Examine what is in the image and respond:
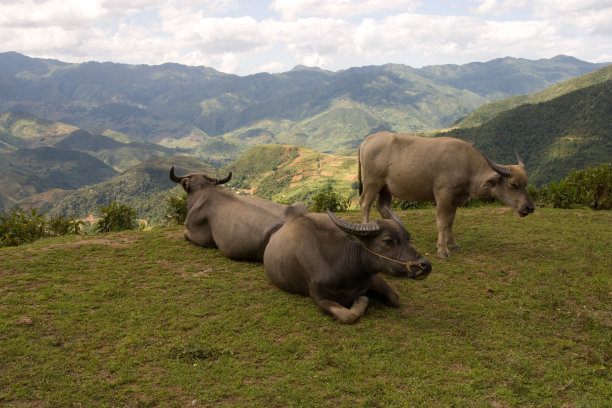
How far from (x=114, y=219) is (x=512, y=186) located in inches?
422

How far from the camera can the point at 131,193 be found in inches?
6422

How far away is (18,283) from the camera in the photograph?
6.90 metres

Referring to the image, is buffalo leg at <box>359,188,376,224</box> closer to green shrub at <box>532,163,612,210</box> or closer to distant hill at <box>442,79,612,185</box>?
green shrub at <box>532,163,612,210</box>

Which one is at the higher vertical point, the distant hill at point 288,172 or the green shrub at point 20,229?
the green shrub at point 20,229

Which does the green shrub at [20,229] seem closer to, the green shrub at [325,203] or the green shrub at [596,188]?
the green shrub at [325,203]

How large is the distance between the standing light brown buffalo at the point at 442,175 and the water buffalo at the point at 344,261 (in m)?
2.25

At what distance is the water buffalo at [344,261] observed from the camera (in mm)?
5770

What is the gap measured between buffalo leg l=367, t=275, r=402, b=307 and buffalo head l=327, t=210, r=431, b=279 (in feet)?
1.95

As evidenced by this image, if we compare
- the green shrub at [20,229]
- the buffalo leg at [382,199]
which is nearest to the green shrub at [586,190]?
the buffalo leg at [382,199]

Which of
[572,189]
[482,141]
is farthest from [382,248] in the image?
[482,141]

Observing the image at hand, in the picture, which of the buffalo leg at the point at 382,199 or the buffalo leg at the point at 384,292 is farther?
the buffalo leg at the point at 382,199

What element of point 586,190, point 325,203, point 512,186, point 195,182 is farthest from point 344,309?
point 586,190

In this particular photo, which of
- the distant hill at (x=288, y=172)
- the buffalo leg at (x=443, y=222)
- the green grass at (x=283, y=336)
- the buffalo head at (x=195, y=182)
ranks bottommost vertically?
the distant hill at (x=288, y=172)

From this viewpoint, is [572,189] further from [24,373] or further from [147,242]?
[24,373]
